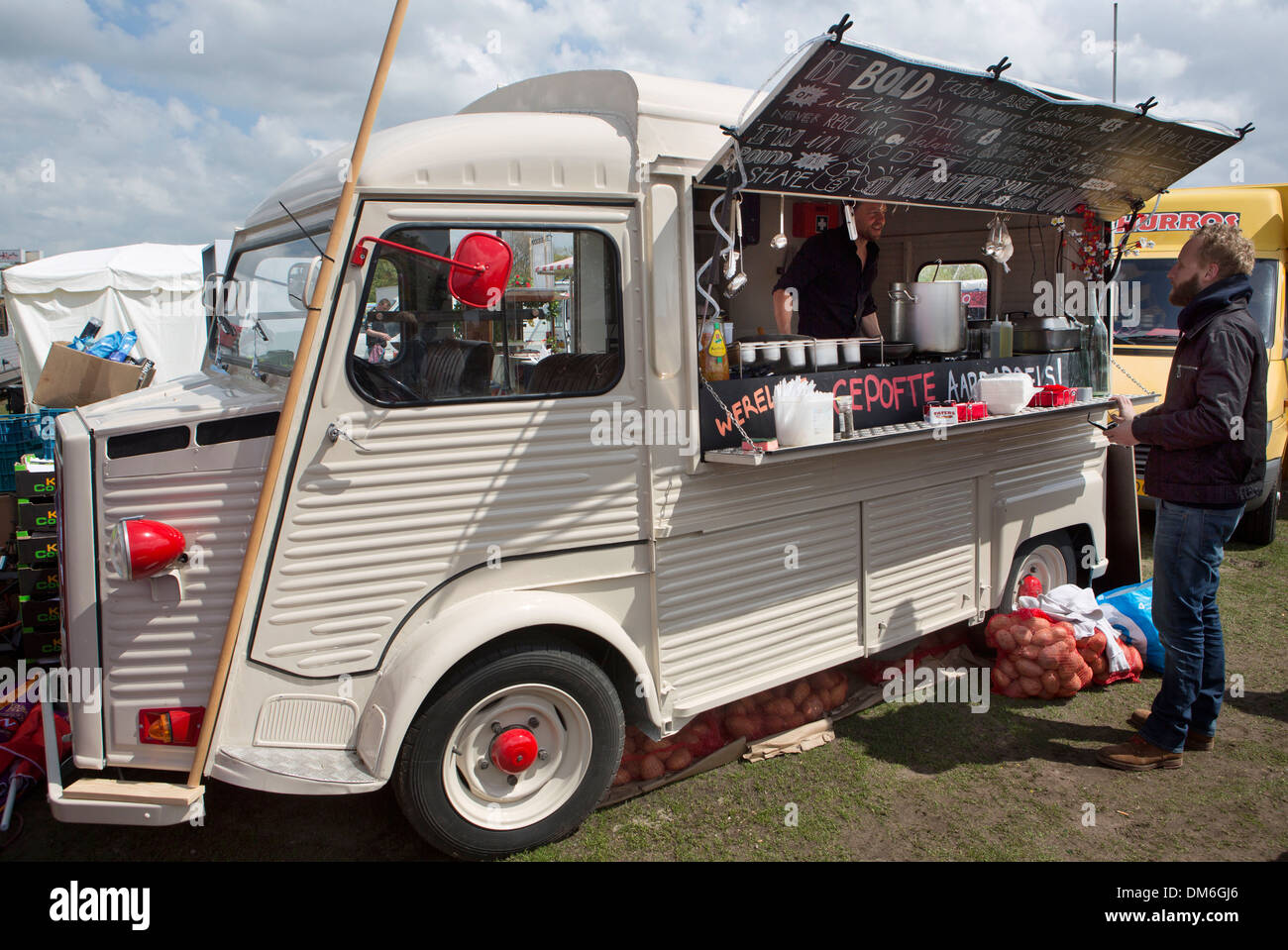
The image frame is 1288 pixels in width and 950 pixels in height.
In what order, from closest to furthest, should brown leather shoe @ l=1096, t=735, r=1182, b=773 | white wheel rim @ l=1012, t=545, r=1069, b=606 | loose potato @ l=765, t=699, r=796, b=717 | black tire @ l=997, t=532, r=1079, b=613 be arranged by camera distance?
brown leather shoe @ l=1096, t=735, r=1182, b=773 → loose potato @ l=765, t=699, r=796, b=717 → black tire @ l=997, t=532, r=1079, b=613 → white wheel rim @ l=1012, t=545, r=1069, b=606

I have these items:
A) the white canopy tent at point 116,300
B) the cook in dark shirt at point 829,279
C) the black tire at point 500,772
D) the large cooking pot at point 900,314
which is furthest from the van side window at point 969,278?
the white canopy tent at point 116,300

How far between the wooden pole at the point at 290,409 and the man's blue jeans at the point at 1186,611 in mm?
3362

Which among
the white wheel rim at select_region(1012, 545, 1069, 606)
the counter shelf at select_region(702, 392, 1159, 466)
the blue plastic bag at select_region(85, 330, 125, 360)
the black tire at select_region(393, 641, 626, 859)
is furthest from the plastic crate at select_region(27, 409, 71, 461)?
the white wheel rim at select_region(1012, 545, 1069, 606)

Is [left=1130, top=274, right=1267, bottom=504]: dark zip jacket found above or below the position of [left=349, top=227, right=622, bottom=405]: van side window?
below

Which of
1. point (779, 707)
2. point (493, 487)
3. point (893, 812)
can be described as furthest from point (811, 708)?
point (493, 487)

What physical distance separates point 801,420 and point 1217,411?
1.67 metres

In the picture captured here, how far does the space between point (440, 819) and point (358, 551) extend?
3.16 feet

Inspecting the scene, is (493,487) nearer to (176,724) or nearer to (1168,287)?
(176,724)

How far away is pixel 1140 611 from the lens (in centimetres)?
501

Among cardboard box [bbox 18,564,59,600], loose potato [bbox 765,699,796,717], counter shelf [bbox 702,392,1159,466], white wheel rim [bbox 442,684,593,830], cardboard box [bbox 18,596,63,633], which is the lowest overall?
loose potato [bbox 765,699,796,717]

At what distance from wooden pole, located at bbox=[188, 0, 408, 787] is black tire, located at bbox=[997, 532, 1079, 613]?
12.7 feet

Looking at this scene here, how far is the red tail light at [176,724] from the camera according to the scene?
9.29ft

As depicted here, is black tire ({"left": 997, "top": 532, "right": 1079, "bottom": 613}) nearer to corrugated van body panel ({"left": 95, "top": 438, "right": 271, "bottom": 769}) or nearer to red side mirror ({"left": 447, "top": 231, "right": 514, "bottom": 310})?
red side mirror ({"left": 447, "top": 231, "right": 514, "bottom": 310})

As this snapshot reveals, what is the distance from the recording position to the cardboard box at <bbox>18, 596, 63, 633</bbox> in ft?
15.3
